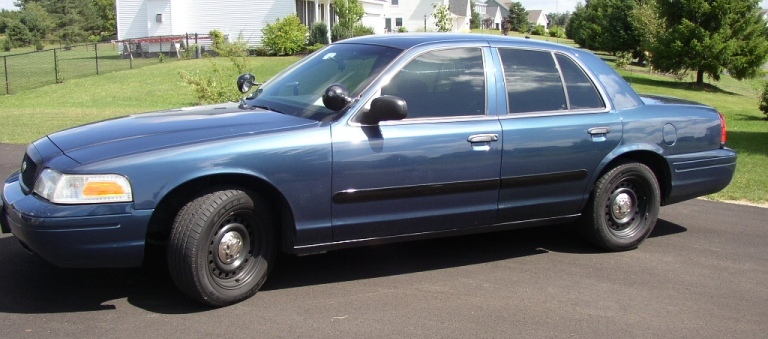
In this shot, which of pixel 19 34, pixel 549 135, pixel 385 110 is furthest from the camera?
pixel 19 34

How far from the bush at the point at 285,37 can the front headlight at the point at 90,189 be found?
30.0 metres

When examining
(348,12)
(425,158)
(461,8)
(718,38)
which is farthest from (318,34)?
(461,8)

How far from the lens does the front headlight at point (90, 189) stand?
4.18 meters

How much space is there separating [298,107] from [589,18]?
5192cm

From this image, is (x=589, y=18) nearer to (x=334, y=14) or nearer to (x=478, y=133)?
(x=334, y=14)

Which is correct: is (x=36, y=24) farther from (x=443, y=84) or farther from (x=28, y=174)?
(x=443, y=84)

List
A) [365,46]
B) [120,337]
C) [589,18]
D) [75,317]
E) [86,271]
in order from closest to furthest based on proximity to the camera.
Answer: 1. [120,337]
2. [75,317]
3. [86,271]
4. [365,46]
5. [589,18]

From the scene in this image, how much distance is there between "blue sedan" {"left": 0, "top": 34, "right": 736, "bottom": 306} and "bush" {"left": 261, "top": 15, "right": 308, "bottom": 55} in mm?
28186

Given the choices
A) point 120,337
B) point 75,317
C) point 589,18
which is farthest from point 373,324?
point 589,18

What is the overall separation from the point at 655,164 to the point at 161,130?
3.95 metres

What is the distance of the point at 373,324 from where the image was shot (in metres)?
4.40

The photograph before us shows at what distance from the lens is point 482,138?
17.1ft

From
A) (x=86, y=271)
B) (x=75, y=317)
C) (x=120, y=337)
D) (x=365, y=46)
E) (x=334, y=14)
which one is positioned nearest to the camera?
(x=120, y=337)

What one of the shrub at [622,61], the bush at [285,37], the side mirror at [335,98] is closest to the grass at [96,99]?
the bush at [285,37]
